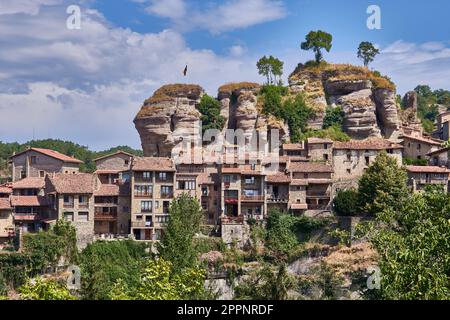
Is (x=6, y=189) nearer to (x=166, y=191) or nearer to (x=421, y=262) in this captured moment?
(x=166, y=191)

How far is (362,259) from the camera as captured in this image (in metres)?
51.0

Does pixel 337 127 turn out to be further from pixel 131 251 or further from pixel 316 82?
pixel 131 251

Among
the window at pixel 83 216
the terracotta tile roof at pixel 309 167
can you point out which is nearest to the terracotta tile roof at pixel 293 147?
the terracotta tile roof at pixel 309 167

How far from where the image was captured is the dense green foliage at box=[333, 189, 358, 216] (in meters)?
56.4

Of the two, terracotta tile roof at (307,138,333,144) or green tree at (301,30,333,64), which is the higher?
green tree at (301,30,333,64)

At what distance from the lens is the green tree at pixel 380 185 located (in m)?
52.6

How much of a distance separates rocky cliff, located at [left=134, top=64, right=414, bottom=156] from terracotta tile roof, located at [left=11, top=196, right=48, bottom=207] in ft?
54.9

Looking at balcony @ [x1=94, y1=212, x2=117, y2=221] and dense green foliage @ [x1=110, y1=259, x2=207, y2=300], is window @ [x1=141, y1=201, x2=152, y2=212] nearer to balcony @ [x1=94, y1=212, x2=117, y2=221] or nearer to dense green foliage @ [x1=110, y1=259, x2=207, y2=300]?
balcony @ [x1=94, y1=212, x2=117, y2=221]

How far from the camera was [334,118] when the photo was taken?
7300 cm

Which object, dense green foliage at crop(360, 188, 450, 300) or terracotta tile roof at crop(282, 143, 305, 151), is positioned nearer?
dense green foliage at crop(360, 188, 450, 300)

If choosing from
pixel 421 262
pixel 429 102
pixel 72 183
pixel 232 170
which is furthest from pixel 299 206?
pixel 429 102

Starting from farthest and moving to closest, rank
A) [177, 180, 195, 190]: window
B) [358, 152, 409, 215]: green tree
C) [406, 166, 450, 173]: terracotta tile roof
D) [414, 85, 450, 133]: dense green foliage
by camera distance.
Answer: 1. [414, 85, 450, 133]: dense green foliage
2. [406, 166, 450, 173]: terracotta tile roof
3. [177, 180, 195, 190]: window
4. [358, 152, 409, 215]: green tree

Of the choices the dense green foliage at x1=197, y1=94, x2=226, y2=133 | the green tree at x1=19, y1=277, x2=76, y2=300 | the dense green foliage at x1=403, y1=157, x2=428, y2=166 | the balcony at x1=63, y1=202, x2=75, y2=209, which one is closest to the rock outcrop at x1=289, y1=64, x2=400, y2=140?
the dense green foliage at x1=403, y1=157, x2=428, y2=166
